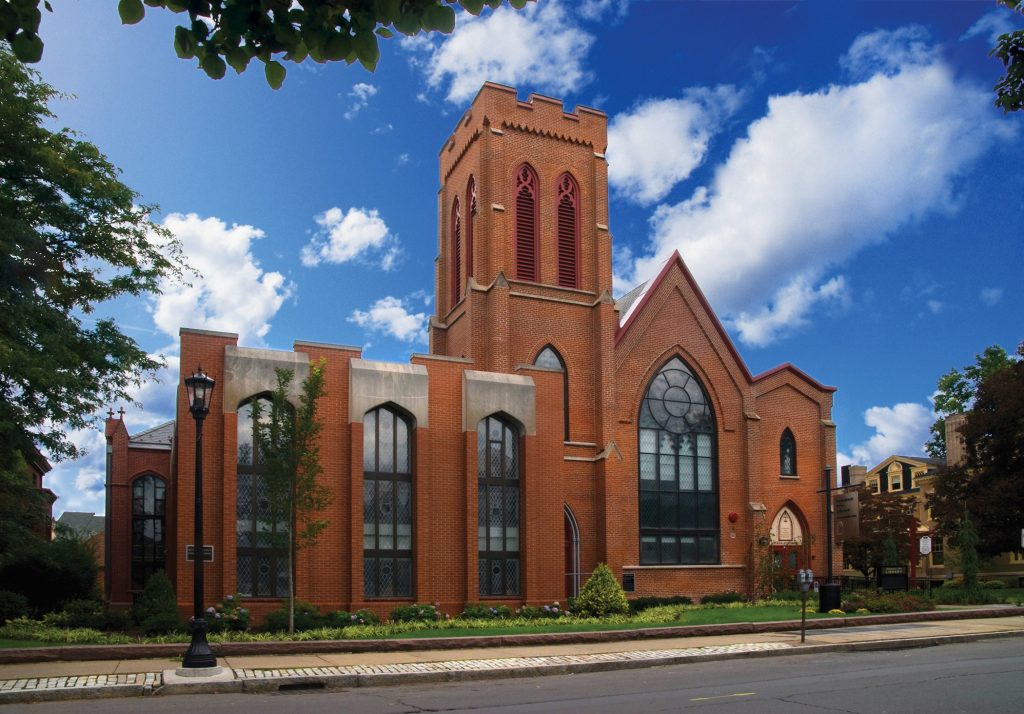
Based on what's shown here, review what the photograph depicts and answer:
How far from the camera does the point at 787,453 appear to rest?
1625 inches

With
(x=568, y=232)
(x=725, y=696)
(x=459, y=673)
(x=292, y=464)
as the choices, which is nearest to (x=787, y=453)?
(x=568, y=232)

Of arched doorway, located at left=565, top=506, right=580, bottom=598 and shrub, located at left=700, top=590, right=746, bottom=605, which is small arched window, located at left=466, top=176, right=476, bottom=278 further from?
shrub, located at left=700, top=590, right=746, bottom=605

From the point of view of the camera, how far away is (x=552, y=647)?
20.8m

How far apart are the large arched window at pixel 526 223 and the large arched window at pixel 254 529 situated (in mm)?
13847

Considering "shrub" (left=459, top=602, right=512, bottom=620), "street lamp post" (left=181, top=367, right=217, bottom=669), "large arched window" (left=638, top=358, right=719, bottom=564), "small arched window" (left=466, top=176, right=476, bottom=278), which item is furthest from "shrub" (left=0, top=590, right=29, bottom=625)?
"large arched window" (left=638, top=358, right=719, bottom=564)

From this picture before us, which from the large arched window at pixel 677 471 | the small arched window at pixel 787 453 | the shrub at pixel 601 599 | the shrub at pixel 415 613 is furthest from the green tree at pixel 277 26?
the small arched window at pixel 787 453

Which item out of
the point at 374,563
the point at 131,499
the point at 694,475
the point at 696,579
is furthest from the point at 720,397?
the point at 131,499

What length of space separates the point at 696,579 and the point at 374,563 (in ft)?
48.8

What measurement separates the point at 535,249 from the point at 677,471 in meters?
10.2

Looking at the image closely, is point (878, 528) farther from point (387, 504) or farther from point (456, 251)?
point (387, 504)

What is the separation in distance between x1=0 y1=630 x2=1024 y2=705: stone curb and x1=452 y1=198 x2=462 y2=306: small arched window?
21835mm

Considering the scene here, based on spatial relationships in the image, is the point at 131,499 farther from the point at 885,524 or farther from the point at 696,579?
the point at 885,524

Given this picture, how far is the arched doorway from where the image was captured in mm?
34656

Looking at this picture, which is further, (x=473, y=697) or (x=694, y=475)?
(x=694, y=475)
